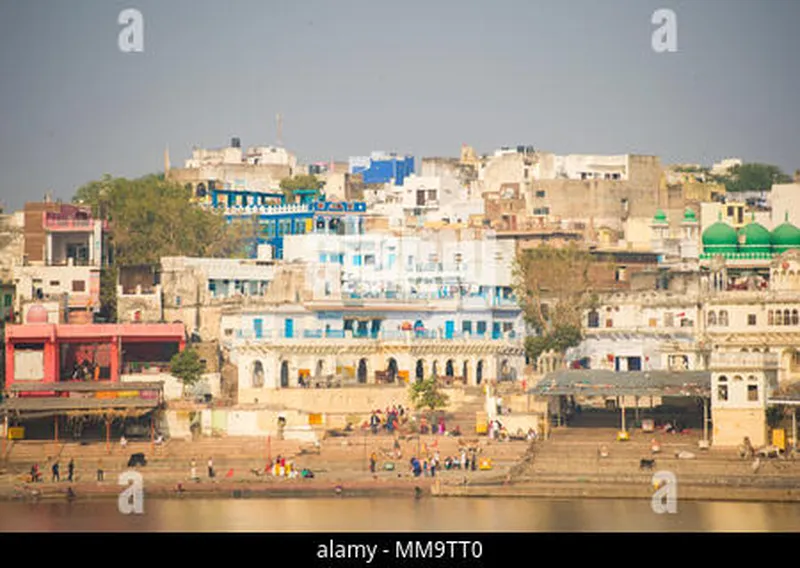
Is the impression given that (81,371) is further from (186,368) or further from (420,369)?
(420,369)

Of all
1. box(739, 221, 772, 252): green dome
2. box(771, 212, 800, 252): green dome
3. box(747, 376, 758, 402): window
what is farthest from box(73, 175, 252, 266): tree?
box(747, 376, 758, 402): window

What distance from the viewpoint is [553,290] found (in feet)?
260

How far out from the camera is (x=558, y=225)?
293 feet

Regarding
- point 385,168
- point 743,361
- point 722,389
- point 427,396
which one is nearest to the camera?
point 743,361

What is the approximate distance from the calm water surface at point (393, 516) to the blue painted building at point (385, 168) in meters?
50.3

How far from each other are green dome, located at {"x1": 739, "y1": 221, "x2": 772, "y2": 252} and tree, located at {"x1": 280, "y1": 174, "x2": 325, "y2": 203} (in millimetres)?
29956

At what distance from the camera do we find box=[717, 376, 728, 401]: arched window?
61.9 meters

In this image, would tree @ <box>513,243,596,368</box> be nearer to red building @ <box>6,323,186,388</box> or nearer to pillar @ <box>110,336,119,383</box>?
red building @ <box>6,323,186,388</box>

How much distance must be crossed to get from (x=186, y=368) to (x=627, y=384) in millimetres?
15856

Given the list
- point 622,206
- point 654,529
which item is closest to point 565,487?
point 654,529

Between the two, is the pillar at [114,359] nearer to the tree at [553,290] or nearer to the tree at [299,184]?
the tree at [553,290]

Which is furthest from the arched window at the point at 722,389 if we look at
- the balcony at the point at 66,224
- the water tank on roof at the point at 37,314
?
the balcony at the point at 66,224

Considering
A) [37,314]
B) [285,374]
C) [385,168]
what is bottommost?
[285,374]

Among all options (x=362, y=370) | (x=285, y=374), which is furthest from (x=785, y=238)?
(x=285, y=374)
